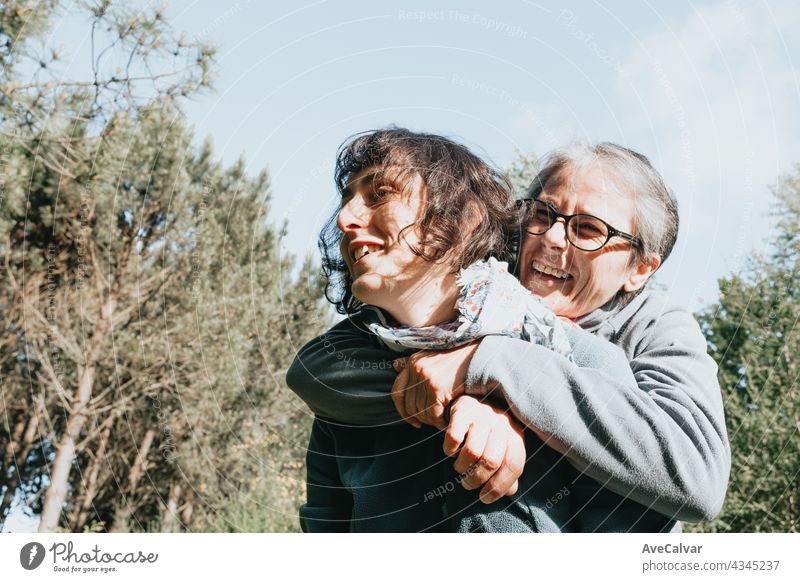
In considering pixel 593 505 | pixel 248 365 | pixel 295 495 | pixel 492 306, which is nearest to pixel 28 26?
pixel 492 306

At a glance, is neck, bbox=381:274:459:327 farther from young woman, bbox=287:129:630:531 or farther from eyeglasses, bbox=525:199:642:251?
eyeglasses, bbox=525:199:642:251

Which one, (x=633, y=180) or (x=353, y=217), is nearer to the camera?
(x=353, y=217)

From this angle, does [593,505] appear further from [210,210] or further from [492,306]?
[210,210]

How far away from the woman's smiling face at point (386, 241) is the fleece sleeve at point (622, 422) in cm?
15

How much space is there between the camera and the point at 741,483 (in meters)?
3.48

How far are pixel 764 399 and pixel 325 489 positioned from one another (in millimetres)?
A: 2866

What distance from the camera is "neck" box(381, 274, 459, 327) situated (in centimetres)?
102

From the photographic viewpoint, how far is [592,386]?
0.89 meters

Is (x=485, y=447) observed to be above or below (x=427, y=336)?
below

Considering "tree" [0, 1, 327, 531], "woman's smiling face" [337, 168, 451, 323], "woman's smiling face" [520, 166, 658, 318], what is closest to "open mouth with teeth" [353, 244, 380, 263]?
"woman's smiling face" [337, 168, 451, 323]

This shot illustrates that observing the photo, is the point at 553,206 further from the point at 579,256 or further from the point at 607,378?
the point at 607,378
